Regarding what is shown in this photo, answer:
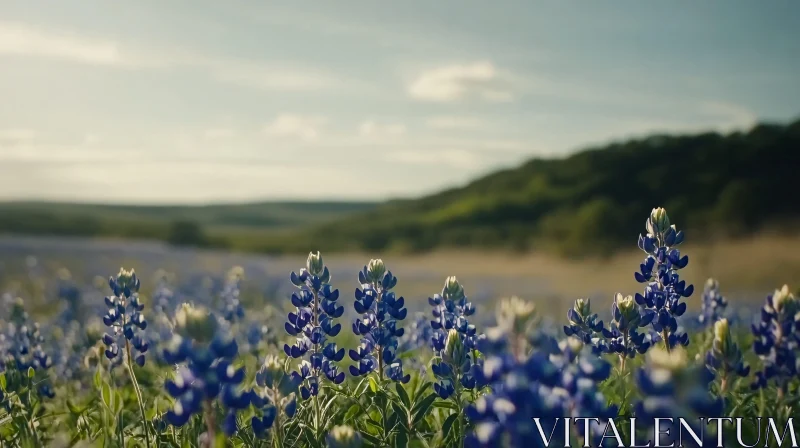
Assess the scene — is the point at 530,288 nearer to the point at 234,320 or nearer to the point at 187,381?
the point at 234,320

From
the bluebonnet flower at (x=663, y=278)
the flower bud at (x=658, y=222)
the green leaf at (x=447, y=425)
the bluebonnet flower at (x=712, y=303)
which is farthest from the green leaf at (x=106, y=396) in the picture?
the bluebonnet flower at (x=712, y=303)

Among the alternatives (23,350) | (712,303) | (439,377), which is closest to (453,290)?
(439,377)

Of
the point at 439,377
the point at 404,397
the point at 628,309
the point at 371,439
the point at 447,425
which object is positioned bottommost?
the point at 371,439

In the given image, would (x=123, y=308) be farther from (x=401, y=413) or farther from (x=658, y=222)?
(x=658, y=222)

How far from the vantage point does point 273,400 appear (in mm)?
3371

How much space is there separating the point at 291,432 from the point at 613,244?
26557 millimetres

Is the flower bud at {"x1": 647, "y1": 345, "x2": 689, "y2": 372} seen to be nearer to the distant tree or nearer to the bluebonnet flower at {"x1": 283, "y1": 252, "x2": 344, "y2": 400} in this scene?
the bluebonnet flower at {"x1": 283, "y1": 252, "x2": 344, "y2": 400}

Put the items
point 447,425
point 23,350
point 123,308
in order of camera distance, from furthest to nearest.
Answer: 1. point 23,350
2. point 123,308
3. point 447,425

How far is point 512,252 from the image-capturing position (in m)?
31.6

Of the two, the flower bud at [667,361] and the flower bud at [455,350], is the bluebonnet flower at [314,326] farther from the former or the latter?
the flower bud at [667,361]

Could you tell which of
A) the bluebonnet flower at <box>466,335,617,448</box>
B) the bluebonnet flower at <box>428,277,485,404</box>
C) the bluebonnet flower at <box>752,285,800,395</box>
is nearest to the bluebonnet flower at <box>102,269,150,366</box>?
the bluebonnet flower at <box>428,277,485,404</box>

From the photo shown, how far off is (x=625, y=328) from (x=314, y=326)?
5.38ft

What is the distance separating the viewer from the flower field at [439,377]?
249cm

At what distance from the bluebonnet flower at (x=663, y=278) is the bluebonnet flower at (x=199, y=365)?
2.32 meters
